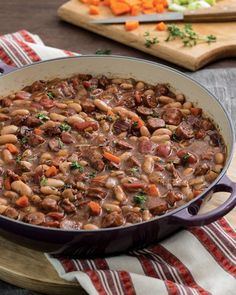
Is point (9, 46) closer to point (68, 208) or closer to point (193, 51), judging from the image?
point (193, 51)

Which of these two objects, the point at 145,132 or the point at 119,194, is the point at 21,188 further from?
the point at 145,132

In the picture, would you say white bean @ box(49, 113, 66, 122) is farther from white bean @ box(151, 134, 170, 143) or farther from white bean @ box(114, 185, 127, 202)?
white bean @ box(114, 185, 127, 202)

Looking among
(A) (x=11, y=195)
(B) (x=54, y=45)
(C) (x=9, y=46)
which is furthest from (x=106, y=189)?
(B) (x=54, y=45)

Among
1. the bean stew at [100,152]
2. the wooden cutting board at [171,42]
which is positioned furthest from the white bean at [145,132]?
the wooden cutting board at [171,42]

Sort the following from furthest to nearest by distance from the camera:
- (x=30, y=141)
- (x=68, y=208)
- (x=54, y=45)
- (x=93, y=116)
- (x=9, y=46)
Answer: (x=54, y=45) < (x=9, y=46) < (x=93, y=116) < (x=30, y=141) < (x=68, y=208)

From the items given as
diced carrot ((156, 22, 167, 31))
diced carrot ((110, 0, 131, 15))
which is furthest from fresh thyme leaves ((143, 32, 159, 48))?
diced carrot ((110, 0, 131, 15))

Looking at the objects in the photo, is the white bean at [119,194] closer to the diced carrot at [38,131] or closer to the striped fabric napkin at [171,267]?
the striped fabric napkin at [171,267]

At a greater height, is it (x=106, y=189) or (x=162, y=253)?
(x=106, y=189)

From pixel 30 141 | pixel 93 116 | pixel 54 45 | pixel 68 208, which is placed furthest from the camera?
pixel 54 45
